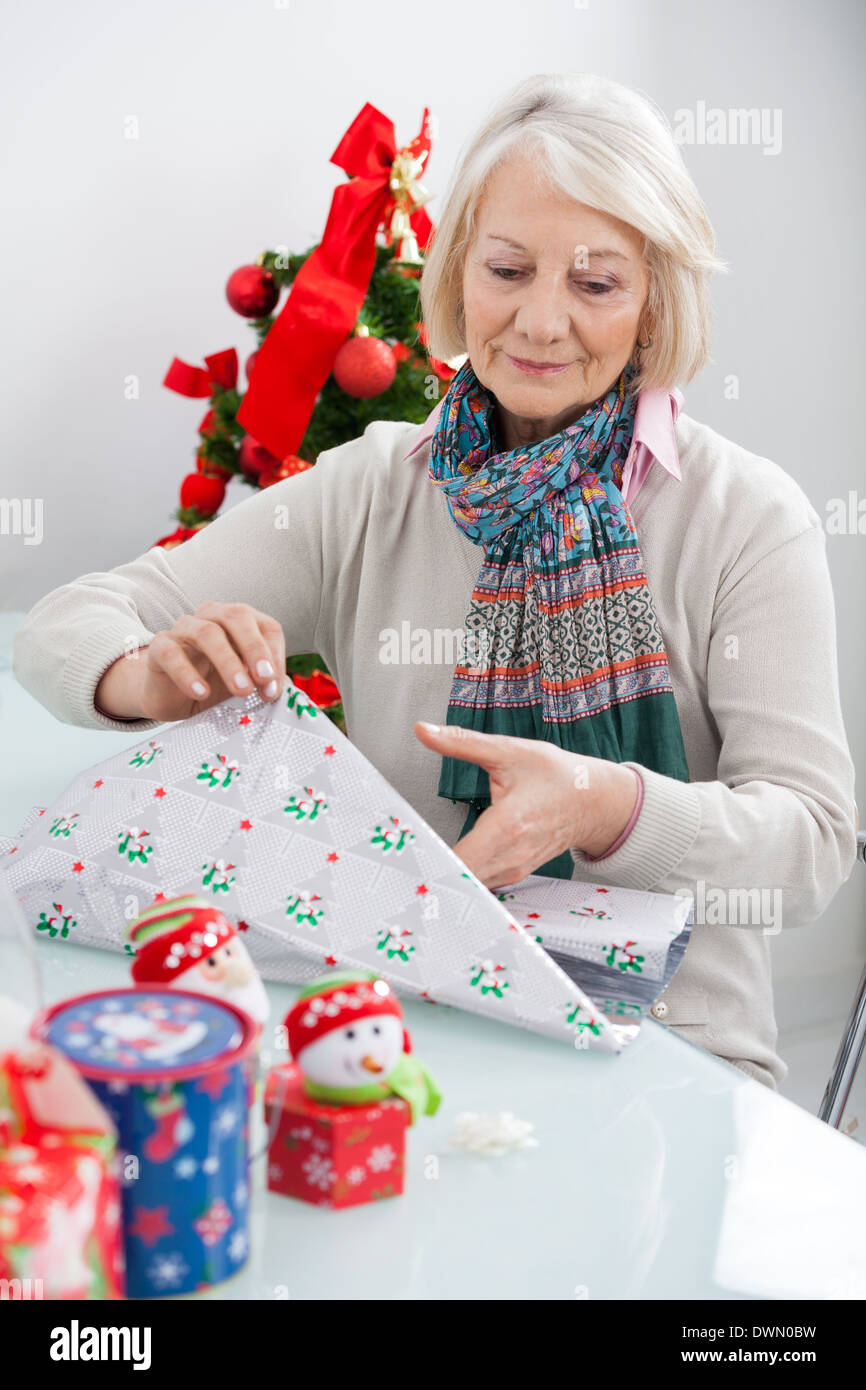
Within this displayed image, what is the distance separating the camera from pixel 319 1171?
0.54 metres

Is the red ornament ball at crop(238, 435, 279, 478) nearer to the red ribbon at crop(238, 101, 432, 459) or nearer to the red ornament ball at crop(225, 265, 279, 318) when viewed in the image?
the red ribbon at crop(238, 101, 432, 459)

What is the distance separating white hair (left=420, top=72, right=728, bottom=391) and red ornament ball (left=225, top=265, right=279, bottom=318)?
708 millimetres

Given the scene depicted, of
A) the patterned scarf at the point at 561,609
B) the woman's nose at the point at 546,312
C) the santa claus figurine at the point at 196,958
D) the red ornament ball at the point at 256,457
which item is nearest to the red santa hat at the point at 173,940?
the santa claus figurine at the point at 196,958

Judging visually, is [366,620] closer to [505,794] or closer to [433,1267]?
[505,794]

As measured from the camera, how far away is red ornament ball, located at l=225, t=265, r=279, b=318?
193 centimetres

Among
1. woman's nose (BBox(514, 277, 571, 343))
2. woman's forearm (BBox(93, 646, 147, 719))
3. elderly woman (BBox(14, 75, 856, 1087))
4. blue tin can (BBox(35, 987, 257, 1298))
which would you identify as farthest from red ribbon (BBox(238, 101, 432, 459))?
blue tin can (BBox(35, 987, 257, 1298))

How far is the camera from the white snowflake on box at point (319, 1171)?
0.54 metres

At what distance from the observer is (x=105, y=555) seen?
2.28 metres

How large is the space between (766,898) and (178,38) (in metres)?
1.80

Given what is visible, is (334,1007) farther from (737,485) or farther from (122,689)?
(737,485)

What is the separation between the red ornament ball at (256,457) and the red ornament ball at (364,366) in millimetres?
168

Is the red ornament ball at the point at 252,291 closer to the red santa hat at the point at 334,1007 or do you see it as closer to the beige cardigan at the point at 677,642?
the beige cardigan at the point at 677,642

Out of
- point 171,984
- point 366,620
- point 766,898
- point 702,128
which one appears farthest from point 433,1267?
point 702,128

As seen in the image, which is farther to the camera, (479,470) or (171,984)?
(479,470)
